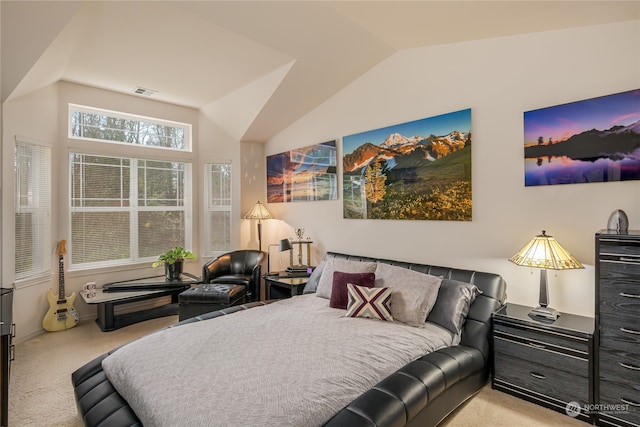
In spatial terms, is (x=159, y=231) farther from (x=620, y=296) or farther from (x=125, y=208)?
(x=620, y=296)

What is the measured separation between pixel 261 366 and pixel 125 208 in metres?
3.84

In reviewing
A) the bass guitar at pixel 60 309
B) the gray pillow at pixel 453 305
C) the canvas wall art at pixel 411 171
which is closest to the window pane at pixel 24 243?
the bass guitar at pixel 60 309

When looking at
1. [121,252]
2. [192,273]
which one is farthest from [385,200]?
[121,252]

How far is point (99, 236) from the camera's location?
449cm

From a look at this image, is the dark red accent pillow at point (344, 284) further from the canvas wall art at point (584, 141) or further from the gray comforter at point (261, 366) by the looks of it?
the canvas wall art at point (584, 141)

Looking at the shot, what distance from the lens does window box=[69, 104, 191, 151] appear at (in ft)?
14.3

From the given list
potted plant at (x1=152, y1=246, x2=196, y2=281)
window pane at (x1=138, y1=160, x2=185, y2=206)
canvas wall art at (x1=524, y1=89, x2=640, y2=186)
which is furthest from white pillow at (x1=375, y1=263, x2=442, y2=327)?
window pane at (x1=138, y1=160, x2=185, y2=206)

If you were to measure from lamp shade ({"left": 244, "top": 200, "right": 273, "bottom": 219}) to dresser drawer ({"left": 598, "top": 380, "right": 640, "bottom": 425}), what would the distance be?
13.0ft

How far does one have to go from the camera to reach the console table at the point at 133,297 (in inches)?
155

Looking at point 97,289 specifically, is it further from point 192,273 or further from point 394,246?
point 394,246

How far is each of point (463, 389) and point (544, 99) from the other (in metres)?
2.26

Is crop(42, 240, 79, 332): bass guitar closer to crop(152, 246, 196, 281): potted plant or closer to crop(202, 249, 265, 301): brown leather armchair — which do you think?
crop(152, 246, 196, 281): potted plant

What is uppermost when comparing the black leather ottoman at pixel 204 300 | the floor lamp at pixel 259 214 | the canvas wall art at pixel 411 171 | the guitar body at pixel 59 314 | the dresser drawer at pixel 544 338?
the canvas wall art at pixel 411 171

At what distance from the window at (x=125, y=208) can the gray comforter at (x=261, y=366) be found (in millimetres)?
2799
